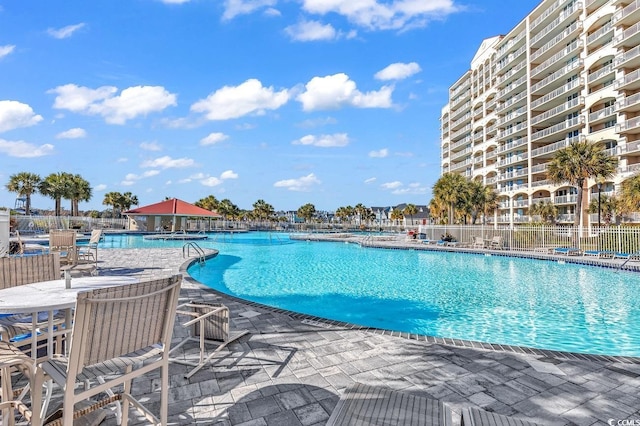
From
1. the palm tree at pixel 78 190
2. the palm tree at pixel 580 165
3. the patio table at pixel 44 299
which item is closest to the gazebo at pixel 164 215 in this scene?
the palm tree at pixel 78 190

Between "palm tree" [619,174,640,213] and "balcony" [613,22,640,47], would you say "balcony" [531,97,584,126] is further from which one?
"palm tree" [619,174,640,213]

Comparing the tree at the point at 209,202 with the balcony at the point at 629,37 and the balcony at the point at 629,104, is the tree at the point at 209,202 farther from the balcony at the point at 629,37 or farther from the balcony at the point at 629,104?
the balcony at the point at 629,37

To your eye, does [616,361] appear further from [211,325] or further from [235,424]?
[211,325]

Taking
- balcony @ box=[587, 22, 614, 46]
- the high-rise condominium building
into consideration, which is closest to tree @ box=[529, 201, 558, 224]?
the high-rise condominium building

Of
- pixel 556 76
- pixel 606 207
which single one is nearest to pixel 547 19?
pixel 556 76

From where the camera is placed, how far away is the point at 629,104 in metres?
27.2

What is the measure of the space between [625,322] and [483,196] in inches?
1148

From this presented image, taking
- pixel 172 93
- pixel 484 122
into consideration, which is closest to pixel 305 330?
pixel 172 93

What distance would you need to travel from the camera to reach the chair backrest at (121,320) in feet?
5.97

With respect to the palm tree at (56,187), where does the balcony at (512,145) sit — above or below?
above

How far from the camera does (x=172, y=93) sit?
20.8 meters

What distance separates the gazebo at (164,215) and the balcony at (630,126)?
124ft

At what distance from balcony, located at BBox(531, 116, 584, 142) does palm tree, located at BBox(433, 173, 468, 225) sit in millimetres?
12324

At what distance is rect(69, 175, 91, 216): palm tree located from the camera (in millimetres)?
36656
